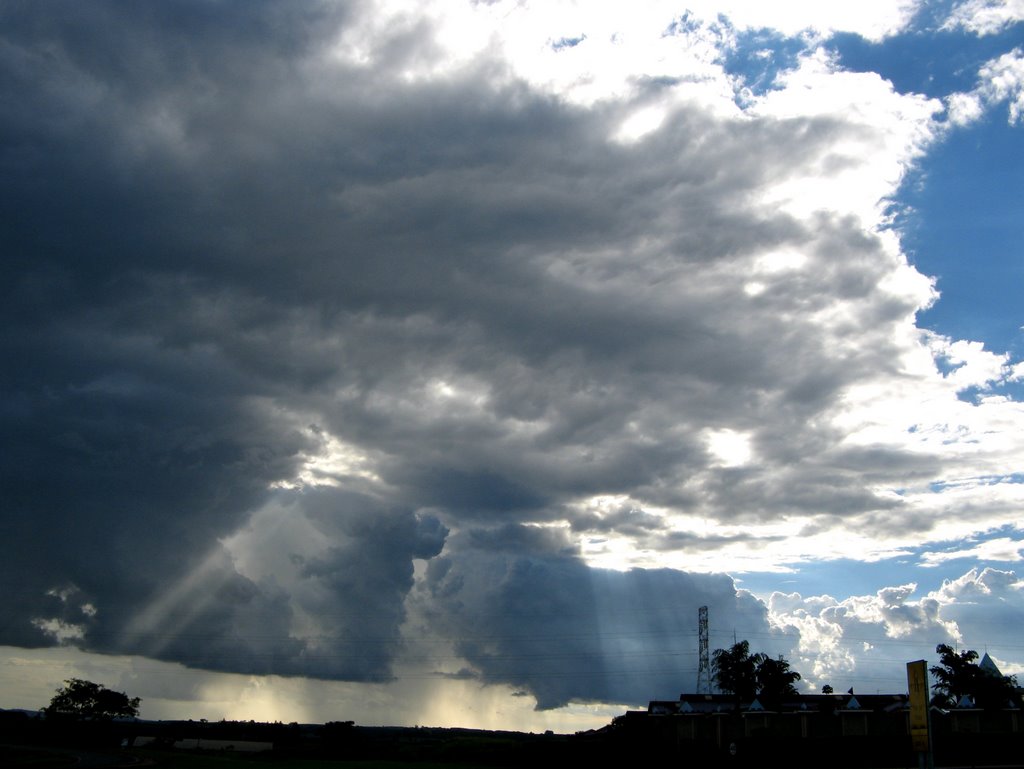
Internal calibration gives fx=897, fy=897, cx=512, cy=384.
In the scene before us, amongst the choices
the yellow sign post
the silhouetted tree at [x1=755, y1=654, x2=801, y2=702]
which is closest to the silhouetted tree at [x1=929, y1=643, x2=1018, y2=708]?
the silhouetted tree at [x1=755, y1=654, x2=801, y2=702]

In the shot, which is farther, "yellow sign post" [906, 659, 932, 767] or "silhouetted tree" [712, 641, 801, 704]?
"silhouetted tree" [712, 641, 801, 704]

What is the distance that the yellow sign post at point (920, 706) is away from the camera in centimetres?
3662

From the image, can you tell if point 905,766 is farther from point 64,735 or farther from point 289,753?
point 64,735

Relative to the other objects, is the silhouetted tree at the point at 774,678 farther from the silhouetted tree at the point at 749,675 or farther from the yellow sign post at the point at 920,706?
the yellow sign post at the point at 920,706

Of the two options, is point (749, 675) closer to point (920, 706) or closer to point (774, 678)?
point (774, 678)

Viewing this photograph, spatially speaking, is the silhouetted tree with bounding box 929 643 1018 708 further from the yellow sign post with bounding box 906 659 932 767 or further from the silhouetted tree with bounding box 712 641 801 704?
the yellow sign post with bounding box 906 659 932 767

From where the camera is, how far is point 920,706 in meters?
37.2

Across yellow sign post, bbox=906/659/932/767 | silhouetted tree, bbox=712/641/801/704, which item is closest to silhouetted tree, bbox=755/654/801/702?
silhouetted tree, bbox=712/641/801/704

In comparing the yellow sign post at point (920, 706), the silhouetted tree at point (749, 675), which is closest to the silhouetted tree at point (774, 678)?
the silhouetted tree at point (749, 675)

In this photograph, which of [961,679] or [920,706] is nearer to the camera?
[920,706]

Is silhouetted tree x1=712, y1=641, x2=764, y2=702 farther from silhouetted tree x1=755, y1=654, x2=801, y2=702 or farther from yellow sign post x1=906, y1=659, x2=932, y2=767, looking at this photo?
yellow sign post x1=906, y1=659, x2=932, y2=767

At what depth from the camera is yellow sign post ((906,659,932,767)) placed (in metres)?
36.6

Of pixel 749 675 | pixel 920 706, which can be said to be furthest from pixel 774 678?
pixel 920 706

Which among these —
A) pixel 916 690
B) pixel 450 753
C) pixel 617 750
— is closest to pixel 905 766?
pixel 617 750
